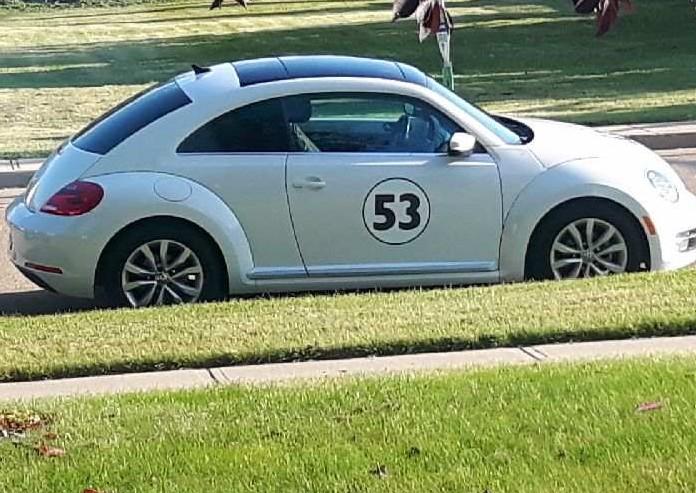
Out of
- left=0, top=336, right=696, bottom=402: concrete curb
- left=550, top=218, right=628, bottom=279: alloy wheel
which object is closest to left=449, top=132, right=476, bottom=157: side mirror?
A: left=550, top=218, right=628, bottom=279: alloy wheel

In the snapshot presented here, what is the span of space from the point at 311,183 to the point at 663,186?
228 cm

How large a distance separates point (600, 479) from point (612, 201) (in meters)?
4.03

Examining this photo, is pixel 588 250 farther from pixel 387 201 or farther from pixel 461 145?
pixel 387 201

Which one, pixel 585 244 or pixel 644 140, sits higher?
pixel 585 244

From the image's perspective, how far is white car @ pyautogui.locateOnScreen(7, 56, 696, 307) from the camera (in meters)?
8.41

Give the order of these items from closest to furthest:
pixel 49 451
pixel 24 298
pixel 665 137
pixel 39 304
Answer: pixel 49 451
pixel 39 304
pixel 24 298
pixel 665 137

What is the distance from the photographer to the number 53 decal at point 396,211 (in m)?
8.49

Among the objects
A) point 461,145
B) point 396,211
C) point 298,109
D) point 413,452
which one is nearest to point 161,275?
point 298,109

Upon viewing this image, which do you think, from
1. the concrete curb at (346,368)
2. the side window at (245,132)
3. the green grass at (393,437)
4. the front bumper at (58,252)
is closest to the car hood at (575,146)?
the side window at (245,132)

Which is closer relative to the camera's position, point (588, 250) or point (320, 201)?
point (320, 201)

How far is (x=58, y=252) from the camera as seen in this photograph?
8.40 metres

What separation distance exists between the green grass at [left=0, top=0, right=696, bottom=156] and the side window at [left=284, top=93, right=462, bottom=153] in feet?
23.3

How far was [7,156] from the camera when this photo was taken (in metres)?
17.1

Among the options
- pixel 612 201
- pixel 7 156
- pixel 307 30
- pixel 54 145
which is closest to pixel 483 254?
pixel 612 201
